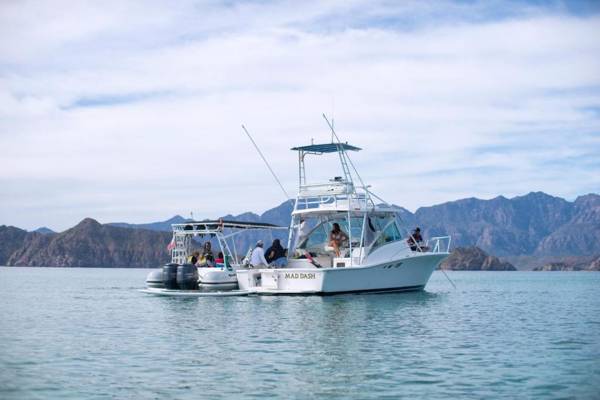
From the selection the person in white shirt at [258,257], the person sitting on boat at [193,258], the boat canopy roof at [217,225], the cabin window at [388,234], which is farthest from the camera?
the person sitting on boat at [193,258]

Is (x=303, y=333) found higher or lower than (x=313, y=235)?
lower

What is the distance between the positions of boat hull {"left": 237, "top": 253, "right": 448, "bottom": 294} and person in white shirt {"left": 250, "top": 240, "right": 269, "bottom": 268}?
67 cm

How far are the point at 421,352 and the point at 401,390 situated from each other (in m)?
4.44

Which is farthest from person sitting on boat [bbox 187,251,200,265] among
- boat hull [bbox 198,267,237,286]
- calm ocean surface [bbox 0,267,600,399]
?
calm ocean surface [bbox 0,267,600,399]

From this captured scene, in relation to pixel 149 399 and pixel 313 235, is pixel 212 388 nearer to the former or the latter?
pixel 149 399

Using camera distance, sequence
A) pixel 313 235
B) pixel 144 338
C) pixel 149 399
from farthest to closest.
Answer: pixel 313 235 < pixel 144 338 < pixel 149 399

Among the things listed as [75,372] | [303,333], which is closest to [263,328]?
[303,333]

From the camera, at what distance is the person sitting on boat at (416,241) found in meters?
36.3

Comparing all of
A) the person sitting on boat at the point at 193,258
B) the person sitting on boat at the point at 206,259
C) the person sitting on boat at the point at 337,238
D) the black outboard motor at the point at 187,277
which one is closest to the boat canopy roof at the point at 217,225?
the person sitting on boat at the point at 206,259

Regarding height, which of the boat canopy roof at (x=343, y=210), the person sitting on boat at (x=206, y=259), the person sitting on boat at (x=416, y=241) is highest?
the boat canopy roof at (x=343, y=210)

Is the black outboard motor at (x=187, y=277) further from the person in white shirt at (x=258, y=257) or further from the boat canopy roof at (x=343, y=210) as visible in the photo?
the boat canopy roof at (x=343, y=210)

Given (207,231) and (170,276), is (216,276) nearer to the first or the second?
(207,231)

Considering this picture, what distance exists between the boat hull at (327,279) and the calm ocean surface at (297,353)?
3.05 meters

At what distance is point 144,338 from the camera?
66.8ft
